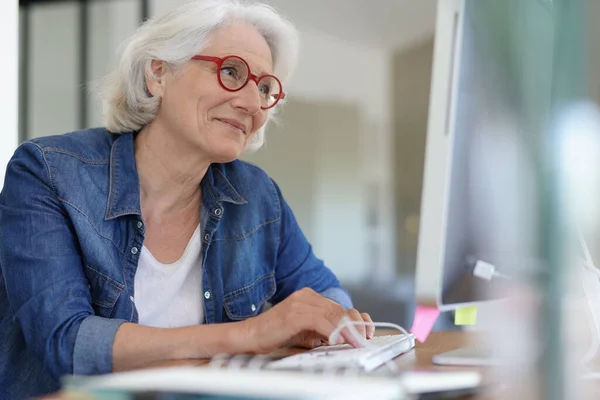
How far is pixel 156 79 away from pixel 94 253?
48 cm

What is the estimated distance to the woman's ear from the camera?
62.7 inches

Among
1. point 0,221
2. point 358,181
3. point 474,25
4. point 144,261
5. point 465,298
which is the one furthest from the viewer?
point 358,181

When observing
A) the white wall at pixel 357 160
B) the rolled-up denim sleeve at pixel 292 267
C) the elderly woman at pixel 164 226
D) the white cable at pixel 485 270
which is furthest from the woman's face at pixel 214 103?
the white wall at pixel 357 160

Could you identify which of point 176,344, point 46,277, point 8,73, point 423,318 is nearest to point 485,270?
point 423,318

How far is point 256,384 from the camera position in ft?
1.90

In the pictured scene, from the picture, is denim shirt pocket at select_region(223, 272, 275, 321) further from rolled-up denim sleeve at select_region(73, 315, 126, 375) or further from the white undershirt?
rolled-up denim sleeve at select_region(73, 315, 126, 375)

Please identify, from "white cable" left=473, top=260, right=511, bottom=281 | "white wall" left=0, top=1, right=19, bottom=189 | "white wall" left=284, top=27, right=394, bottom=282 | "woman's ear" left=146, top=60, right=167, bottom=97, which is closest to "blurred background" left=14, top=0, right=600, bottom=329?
"white wall" left=284, top=27, right=394, bottom=282

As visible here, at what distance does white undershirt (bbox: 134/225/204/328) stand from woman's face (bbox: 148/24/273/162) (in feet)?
0.78

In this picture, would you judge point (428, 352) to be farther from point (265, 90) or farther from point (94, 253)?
point (265, 90)

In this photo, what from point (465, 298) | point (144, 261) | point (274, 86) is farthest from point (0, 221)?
point (465, 298)

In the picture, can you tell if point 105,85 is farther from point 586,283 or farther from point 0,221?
point 586,283

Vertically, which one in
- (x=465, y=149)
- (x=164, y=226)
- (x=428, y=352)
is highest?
(x=465, y=149)

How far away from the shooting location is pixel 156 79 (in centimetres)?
160

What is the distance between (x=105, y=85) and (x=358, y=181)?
182 inches
